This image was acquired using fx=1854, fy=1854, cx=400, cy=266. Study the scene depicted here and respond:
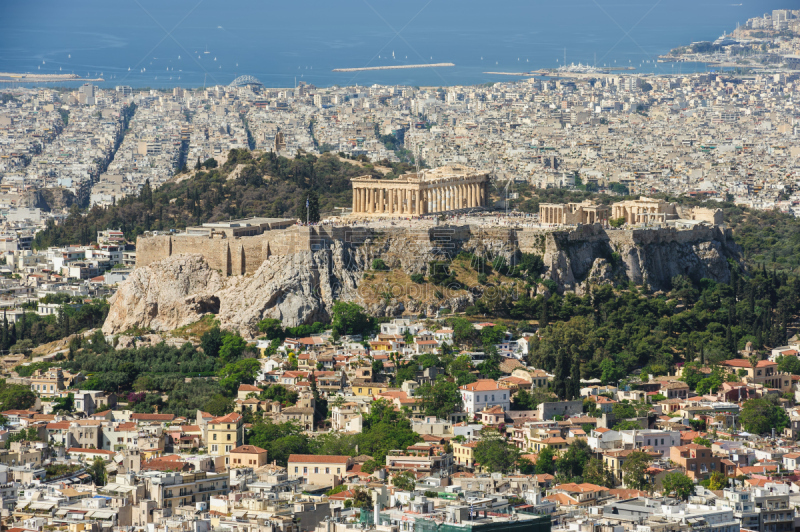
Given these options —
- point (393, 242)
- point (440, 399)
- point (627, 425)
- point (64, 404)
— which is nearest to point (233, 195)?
point (393, 242)

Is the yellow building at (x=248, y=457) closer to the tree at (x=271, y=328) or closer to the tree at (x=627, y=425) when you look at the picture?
the tree at (x=627, y=425)

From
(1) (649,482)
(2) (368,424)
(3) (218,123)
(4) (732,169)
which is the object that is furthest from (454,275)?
(3) (218,123)

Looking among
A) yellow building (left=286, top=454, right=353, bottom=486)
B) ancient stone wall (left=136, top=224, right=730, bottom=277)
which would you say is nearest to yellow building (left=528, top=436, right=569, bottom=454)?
yellow building (left=286, top=454, right=353, bottom=486)

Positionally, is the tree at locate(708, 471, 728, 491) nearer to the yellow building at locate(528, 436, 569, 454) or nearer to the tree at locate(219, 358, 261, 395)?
the yellow building at locate(528, 436, 569, 454)

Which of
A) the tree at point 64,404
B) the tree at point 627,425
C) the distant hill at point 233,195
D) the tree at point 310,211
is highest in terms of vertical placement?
the distant hill at point 233,195

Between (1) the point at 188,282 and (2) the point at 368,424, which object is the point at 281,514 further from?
(1) the point at 188,282

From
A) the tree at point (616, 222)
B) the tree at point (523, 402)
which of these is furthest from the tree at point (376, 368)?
the tree at point (616, 222)
